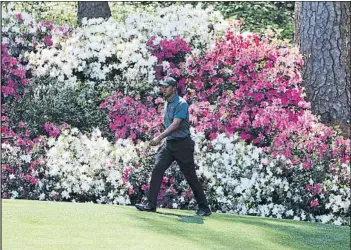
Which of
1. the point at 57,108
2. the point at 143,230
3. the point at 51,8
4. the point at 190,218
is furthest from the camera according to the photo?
the point at 51,8

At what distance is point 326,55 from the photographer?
15.7 meters

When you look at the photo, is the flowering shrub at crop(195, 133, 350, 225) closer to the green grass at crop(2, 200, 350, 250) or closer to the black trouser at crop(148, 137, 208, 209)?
the green grass at crop(2, 200, 350, 250)

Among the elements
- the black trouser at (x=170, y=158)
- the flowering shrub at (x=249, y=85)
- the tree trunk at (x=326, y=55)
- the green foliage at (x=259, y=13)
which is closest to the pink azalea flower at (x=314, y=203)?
the flowering shrub at (x=249, y=85)

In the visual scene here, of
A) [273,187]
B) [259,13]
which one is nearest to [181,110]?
[273,187]

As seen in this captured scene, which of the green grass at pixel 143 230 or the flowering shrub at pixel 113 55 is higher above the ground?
the flowering shrub at pixel 113 55

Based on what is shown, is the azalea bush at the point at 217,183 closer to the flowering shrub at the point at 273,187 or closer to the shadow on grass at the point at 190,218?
the flowering shrub at the point at 273,187

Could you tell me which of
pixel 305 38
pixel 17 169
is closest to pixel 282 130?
pixel 305 38

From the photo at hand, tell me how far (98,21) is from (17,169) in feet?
15.9

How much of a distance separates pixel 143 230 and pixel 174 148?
1.57 m

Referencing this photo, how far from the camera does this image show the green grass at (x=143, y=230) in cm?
845

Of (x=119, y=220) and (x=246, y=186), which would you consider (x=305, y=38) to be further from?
(x=119, y=220)

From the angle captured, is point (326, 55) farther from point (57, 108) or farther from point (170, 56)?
point (57, 108)

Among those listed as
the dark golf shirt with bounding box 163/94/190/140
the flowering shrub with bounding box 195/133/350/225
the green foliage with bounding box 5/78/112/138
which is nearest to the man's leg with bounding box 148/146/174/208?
the dark golf shirt with bounding box 163/94/190/140

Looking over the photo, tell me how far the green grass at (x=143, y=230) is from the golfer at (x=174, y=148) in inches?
10.7
